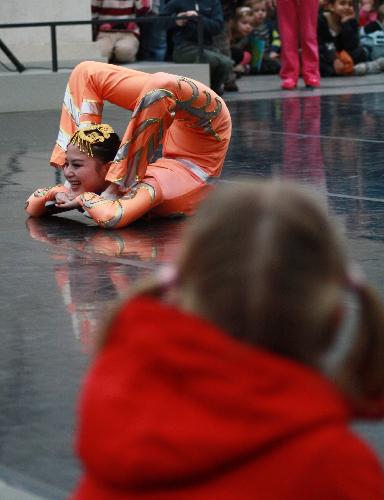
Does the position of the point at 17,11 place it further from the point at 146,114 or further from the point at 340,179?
the point at 146,114

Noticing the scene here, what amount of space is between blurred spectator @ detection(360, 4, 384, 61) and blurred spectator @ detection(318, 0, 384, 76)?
0.55m

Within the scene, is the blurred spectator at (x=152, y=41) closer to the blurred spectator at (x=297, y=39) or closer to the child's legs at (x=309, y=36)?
the blurred spectator at (x=297, y=39)

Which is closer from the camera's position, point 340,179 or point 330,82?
point 340,179

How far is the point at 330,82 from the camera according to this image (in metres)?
16.4

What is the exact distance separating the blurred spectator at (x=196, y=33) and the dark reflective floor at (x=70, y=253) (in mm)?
2703

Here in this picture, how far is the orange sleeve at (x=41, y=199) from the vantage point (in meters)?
6.74

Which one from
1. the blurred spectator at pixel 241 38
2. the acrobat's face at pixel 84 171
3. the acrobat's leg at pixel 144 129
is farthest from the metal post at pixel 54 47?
the acrobat's leg at pixel 144 129

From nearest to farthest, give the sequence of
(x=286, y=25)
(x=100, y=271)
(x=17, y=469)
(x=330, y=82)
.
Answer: (x=17, y=469)
(x=100, y=271)
(x=286, y=25)
(x=330, y=82)

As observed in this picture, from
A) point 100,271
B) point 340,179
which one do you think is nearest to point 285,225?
point 100,271

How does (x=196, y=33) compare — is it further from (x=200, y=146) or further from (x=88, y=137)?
(x=88, y=137)

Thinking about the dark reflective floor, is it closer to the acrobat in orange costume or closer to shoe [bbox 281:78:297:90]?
the acrobat in orange costume

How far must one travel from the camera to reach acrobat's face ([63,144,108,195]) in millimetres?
6465

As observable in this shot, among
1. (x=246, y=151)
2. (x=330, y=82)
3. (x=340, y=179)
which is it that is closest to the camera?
(x=340, y=179)

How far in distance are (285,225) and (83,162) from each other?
16.1ft
